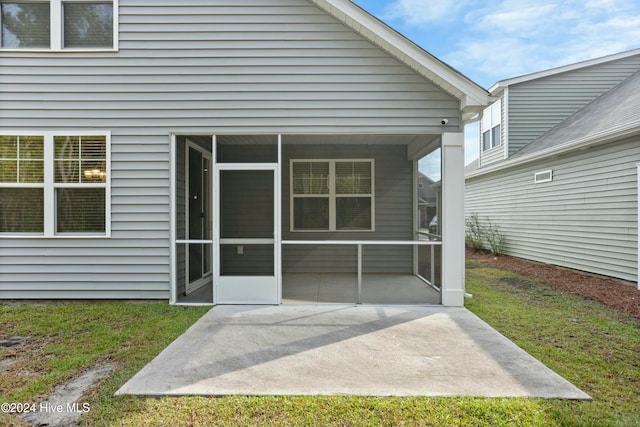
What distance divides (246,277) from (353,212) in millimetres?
3026

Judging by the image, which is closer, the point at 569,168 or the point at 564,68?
the point at 569,168

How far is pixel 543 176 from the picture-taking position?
878 centimetres

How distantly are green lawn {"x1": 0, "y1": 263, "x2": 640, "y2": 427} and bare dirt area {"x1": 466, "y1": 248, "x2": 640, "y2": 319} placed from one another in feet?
1.33

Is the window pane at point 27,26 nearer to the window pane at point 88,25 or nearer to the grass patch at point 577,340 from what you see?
the window pane at point 88,25

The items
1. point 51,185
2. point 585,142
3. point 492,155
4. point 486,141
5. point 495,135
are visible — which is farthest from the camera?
point 486,141

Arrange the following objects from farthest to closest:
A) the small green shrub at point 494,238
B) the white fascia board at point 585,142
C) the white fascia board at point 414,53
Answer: the small green shrub at point 494,238 < the white fascia board at point 585,142 < the white fascia board at point 414,53

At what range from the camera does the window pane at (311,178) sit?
7332mm

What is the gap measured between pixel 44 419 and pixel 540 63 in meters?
19.9

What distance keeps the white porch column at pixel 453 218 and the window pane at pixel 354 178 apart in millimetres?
2557

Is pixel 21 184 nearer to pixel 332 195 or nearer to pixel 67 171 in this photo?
pixel 67 171

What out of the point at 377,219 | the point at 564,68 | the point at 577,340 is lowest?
the point at 577,340

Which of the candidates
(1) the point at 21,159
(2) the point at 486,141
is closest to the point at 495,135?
(2) the point at 486,141

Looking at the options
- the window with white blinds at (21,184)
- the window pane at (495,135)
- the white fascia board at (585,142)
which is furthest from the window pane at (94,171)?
the window pane at (495,135)

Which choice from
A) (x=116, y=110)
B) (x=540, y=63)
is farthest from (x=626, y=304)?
(x=540, y=63)
